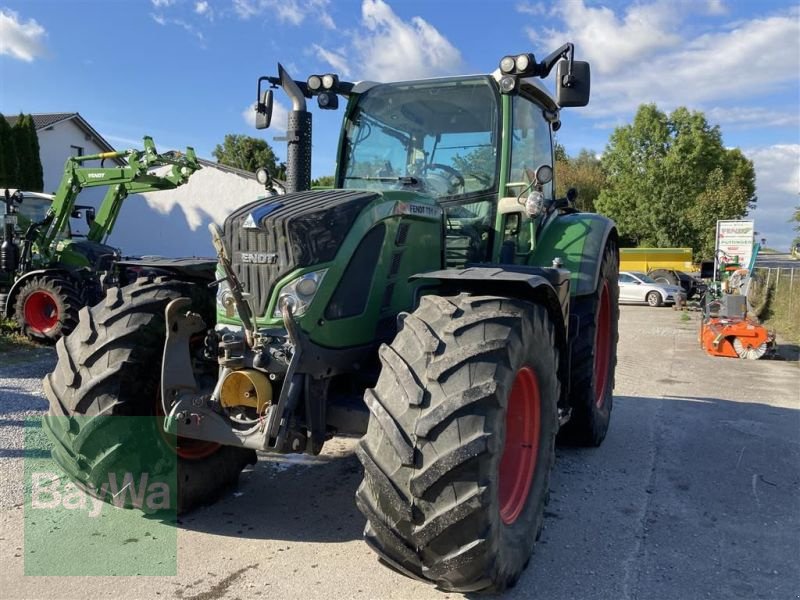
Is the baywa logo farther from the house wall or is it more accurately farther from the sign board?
the house wall

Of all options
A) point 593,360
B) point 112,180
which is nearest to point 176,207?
point 112,180

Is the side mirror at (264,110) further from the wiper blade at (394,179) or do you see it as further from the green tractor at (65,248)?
the green tractor at (65,248)

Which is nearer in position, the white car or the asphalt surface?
the asphalt surface

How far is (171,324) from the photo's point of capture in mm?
3291

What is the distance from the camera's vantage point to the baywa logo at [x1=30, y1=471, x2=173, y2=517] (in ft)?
11.4

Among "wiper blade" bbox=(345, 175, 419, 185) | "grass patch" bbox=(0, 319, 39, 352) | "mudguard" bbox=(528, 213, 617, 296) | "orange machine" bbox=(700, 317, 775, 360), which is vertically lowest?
"grass patch" bbox=(0, 319, 39, 352)

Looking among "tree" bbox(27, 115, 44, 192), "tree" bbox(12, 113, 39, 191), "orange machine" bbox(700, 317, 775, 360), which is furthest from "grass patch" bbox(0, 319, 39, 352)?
"tree" bbox(27, 115, 44, 192)

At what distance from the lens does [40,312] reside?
31.6 feet

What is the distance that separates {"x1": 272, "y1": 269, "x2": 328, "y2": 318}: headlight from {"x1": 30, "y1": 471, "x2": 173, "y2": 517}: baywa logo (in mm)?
1319

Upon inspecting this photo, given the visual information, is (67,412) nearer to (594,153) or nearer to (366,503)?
(366,503)

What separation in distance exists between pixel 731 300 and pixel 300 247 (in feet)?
38.6

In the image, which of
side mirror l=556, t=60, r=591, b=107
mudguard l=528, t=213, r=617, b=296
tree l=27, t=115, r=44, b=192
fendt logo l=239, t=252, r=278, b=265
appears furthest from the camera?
tree l=27, t=115, r=44, b=192

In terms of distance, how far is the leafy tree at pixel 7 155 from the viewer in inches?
794

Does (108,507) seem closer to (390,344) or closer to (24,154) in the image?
(390,344)
